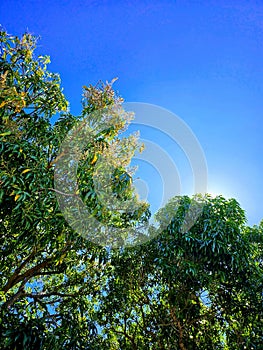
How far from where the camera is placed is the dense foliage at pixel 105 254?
307 centimetres

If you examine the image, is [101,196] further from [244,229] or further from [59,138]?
[244,229]

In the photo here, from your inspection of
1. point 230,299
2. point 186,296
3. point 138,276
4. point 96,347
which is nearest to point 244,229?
point 230,299

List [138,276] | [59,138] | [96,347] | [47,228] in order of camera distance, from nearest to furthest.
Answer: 1. [47,228]
2. [59,138]
3. [96,347]
4. [138,276]

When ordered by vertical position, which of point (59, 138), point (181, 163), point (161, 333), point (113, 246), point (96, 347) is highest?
point (181, 163)

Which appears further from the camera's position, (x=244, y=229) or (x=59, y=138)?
(x=244, y=229)

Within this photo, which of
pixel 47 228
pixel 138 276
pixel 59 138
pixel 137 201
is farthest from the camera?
pixel 138 276

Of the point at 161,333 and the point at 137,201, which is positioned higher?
the point at 137,201

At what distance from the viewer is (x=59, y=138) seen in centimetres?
360

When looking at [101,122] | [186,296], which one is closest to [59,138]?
[101,122]

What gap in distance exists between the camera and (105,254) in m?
4.18

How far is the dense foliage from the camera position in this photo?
307 centimetres

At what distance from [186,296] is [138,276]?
0.75 metres

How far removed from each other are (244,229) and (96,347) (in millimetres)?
2794

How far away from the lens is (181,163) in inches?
180
